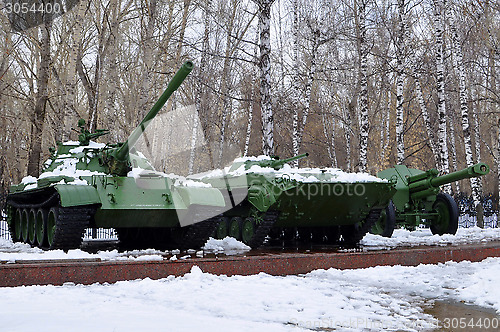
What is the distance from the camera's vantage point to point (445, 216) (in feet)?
49.0

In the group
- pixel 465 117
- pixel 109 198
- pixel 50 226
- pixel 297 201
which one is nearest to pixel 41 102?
pixel 50 226

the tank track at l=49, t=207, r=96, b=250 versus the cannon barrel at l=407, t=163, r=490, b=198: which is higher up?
the cannon barrel at l=407, t=163, r=490, b=198

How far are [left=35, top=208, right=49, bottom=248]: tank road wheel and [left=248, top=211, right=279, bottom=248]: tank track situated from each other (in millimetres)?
3768

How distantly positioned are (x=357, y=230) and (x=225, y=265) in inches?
198

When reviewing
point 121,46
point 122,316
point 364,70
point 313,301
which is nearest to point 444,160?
point 364,70

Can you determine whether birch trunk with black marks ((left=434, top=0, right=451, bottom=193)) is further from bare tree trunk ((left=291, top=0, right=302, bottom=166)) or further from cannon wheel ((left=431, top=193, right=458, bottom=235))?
bare tree trunk ((left=291, top=0, right=302, bottom=166))

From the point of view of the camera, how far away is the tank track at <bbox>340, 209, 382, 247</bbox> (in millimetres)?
12438

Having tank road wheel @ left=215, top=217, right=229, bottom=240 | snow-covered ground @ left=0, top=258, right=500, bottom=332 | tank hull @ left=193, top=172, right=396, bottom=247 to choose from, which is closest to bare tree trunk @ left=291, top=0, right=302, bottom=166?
tank road wheel @ left=215, top=217, right=229, bottom=240

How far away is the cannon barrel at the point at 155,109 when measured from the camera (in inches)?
327

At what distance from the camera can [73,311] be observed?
18.2 ft

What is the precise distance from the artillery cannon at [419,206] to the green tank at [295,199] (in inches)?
63.1

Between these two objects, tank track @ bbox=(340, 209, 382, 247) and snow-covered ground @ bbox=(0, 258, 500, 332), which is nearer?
snow-covered ground @ bbox=(0, 258, 500, 332)

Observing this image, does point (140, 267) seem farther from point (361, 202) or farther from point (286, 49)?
point (286, 49)

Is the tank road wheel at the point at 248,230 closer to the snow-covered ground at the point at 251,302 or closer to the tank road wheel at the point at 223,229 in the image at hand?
the tank road wheel at the point at 223,229
